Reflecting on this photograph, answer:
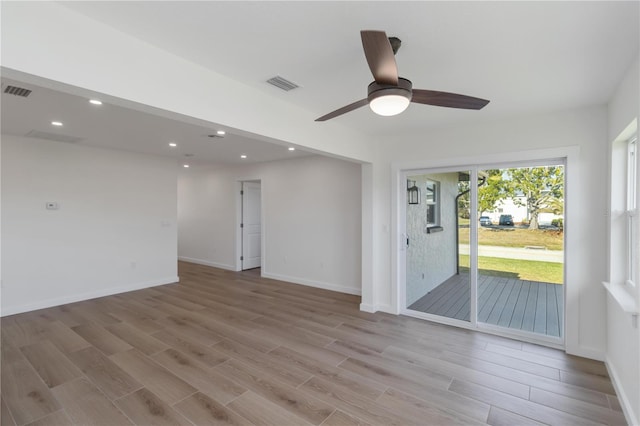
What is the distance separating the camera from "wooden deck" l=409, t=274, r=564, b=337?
353 cm

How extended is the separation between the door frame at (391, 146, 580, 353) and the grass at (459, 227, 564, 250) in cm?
19

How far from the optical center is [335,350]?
10.6ft

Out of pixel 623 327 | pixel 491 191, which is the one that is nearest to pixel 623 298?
pixel 623 327

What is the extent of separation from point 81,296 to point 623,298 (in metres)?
6.91

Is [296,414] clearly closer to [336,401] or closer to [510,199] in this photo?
[336,401]

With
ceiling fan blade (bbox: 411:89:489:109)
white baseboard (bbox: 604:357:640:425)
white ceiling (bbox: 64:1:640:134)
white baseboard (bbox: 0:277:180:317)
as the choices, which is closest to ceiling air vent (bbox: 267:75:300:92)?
white ceiling (bbox: 64:1:640:134)

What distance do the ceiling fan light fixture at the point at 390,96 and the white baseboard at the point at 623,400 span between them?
2520mm

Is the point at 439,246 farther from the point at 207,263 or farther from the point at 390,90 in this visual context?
the point at 207,263

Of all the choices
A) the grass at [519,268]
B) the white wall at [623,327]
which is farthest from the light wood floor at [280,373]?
the grass at [519,268]

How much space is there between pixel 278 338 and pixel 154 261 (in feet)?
12.3

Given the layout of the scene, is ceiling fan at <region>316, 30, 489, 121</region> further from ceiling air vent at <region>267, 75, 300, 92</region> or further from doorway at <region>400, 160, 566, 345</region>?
doorway at <region>400, 160, 566, 345</region>

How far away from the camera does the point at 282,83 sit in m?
2.61

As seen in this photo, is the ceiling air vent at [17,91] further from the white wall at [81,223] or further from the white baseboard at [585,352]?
the white baseboard at [585,352]

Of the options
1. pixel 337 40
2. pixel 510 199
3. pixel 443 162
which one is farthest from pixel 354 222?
pixel 337 40
